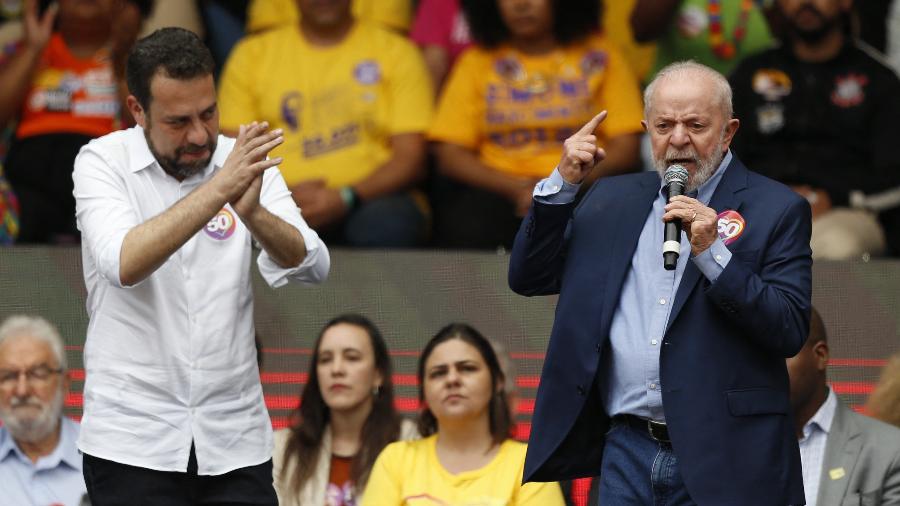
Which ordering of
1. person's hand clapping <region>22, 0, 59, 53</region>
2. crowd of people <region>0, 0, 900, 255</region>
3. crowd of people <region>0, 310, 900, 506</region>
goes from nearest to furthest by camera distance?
crowd of people <region>0, 310, 900, 506</region>, crowd of people <region>0, 0, 900, 255</region>, person's hand clapping <region>22, 0, 59, 53</region>

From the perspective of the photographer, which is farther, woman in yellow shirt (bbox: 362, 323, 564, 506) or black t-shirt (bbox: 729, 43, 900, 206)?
black t-shirt (bbox: 729, 43, 900, 206)

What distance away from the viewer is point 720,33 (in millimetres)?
7055

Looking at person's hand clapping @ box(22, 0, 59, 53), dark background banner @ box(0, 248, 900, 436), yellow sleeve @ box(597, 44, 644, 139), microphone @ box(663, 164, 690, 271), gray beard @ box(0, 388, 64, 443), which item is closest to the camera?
microphone @ box(663, 164, 690, 271)

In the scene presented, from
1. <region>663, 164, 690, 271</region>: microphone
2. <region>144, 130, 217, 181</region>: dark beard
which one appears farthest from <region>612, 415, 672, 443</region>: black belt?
<region>144, 130, 217, 181</region>: dark beard

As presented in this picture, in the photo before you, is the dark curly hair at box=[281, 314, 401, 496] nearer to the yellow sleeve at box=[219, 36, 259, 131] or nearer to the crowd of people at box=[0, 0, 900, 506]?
the crowd of people at box=[0, 0, 900, 506]

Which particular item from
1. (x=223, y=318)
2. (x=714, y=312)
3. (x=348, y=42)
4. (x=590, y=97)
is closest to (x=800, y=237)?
(x=714, y=312)

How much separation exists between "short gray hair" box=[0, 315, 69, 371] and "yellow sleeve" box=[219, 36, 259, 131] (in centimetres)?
174

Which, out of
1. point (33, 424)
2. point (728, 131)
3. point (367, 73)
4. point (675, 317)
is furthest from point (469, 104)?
point (675, 317)

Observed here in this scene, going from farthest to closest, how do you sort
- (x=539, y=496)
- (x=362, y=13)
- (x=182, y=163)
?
(x=362, y=13), (x=539, y=496), (x=182, y=163)

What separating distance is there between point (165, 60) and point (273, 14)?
3510 mm

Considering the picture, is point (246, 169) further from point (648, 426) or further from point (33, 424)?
point (33, 424)

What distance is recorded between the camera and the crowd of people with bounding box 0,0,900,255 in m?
6.50

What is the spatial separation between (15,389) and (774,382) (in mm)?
2635

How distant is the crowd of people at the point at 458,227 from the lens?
11.7 feet
